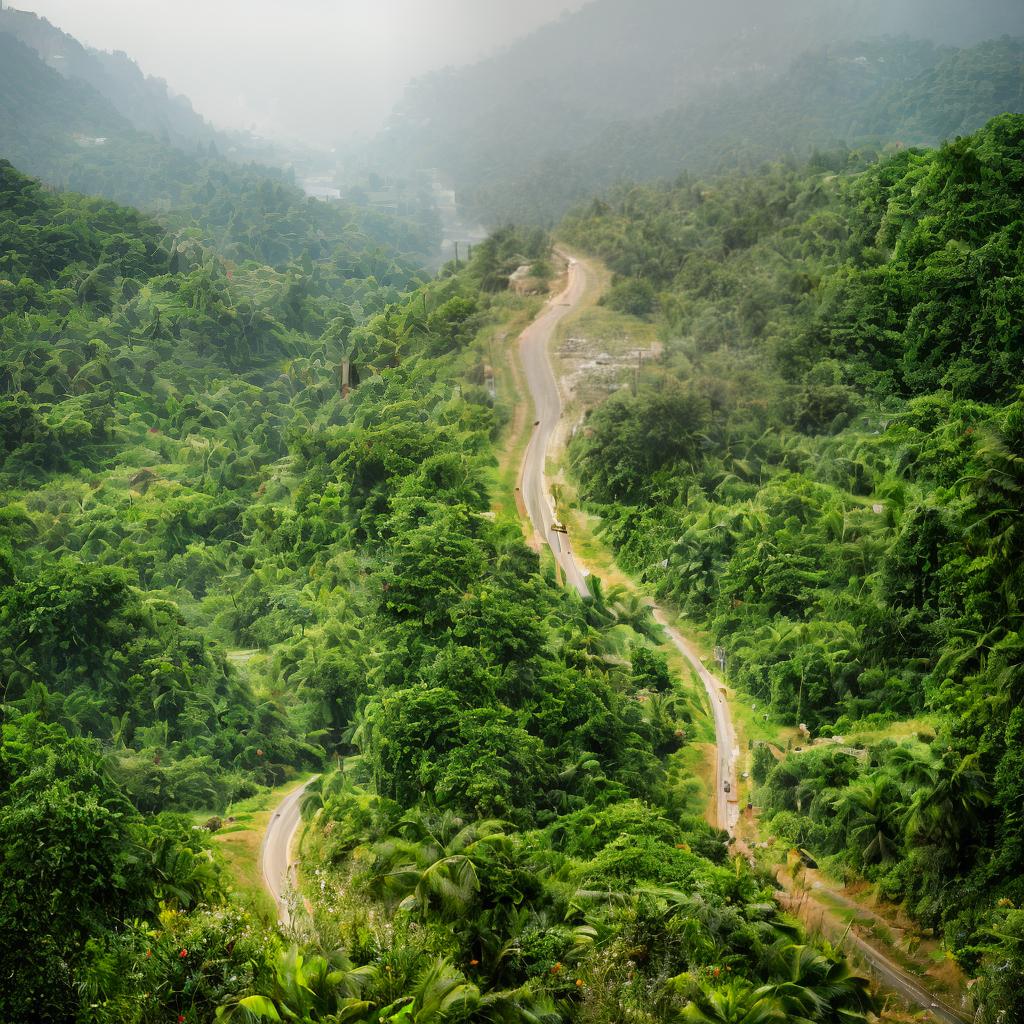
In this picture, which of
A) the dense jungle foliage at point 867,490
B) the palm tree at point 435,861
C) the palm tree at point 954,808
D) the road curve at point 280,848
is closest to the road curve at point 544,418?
the dense jungle foliage at point 867,490

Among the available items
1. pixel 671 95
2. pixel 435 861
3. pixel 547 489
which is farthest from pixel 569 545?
pixel 671 95

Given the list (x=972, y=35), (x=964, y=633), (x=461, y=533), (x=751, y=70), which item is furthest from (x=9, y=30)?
(x=964, y=633)

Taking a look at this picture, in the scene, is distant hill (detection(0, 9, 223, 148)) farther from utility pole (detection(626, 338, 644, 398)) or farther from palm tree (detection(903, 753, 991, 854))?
palm tree (detection(903, 753, 991, 854))

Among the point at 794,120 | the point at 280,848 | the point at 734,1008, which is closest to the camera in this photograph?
the point at 734,1008

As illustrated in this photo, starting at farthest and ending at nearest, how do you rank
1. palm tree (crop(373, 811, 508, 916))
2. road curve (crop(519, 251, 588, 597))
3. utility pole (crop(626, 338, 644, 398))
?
utility pole (crop(626, 338, 644, 398)), road curve (crop(519, 251, 588, 597)), palm tree (crop(373, 811, 508, 916))

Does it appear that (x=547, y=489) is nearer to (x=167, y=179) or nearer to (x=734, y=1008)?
(x=734, y=1008)

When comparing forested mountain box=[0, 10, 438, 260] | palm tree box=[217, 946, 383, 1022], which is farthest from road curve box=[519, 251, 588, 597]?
forested mountain box=[0, 10, 438, 260]
